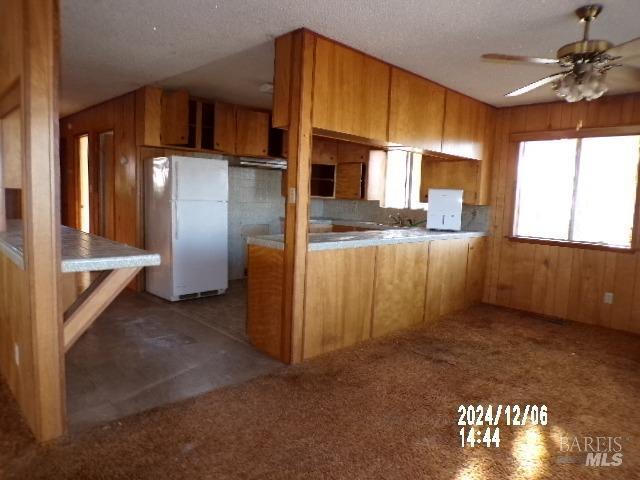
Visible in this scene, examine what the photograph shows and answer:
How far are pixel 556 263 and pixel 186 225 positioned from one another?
4.07m

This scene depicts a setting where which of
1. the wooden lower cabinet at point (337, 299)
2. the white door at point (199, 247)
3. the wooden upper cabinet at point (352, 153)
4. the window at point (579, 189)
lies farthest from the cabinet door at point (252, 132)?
the window at point (579, 189)

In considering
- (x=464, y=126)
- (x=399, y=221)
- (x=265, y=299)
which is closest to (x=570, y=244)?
(x=464, y=126)

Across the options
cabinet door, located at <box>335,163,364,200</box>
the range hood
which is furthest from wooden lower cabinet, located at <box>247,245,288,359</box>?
cabinet door, located at <box>335,163,364,200</box>

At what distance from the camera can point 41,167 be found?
1871 millimetres

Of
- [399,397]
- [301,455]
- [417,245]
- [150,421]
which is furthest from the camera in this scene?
[417,245]

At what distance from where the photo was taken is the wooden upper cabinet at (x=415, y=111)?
11.7ft

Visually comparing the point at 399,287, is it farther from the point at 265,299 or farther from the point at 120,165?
the point at 120,165

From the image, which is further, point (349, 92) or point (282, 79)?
point (349, 92)

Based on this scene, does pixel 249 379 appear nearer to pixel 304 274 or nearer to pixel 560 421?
pixel 304 274

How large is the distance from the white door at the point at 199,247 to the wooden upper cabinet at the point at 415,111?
7.36 feet

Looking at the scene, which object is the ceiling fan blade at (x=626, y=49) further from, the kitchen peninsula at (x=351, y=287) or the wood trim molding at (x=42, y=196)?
the wood trim molding at (x=42, y=196)

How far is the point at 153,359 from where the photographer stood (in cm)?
304

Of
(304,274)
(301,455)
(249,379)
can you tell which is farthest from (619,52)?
(249,379)

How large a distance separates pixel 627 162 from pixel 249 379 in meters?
4.18
